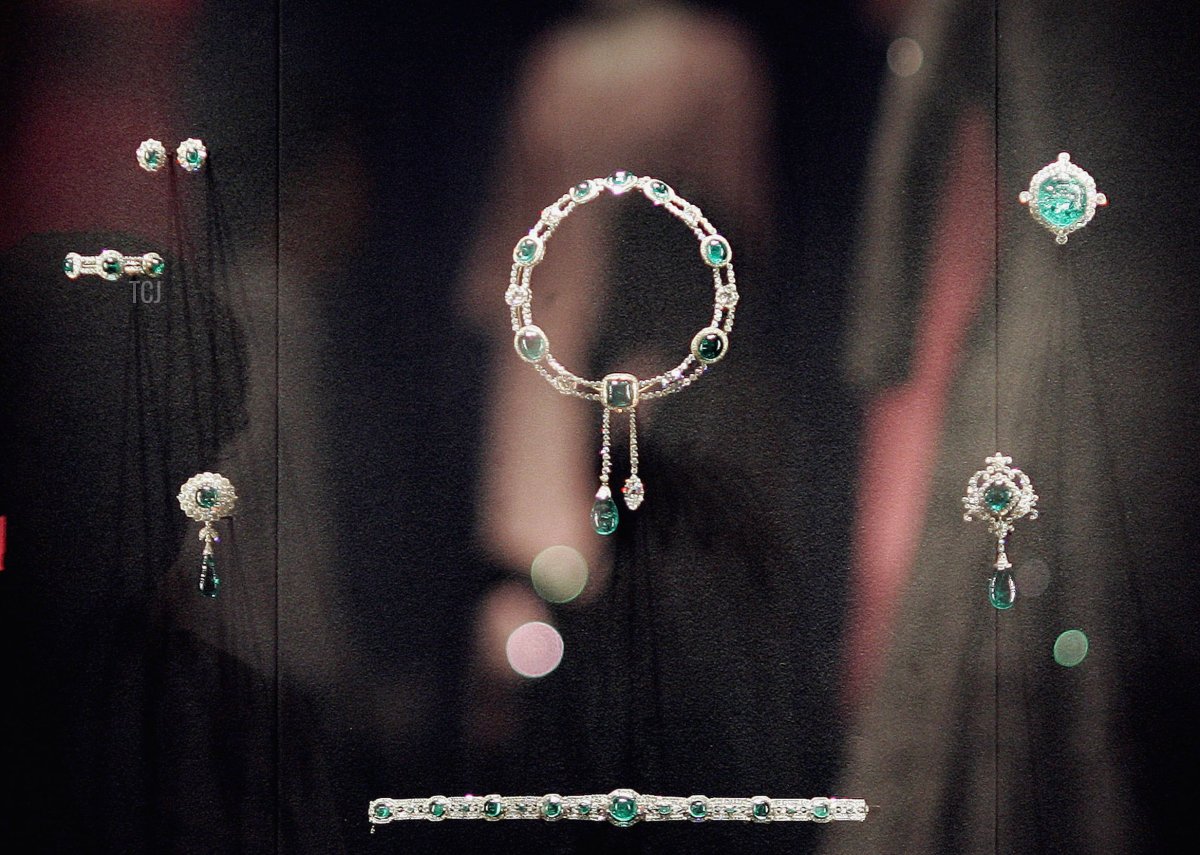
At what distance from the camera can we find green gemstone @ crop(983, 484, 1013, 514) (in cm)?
160

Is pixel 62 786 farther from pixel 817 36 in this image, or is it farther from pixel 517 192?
pixel 817 36

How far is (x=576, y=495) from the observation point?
168 centimetres

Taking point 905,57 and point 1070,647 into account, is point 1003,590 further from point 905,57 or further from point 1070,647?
point 905,57

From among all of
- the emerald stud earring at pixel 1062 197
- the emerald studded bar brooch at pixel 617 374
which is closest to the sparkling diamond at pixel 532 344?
the emerald studded bar brooch at pixel 617 374

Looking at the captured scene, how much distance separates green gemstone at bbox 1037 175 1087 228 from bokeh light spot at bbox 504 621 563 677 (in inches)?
43.7

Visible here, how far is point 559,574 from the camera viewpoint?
168cm

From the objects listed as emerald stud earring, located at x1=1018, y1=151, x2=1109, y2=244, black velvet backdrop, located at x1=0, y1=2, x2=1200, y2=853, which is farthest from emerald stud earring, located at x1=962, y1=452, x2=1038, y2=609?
emerald stud earring, located at x1=1018, y1=151, x2=1109, y2=244

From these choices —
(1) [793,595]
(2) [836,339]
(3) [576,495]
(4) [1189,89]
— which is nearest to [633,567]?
(3) [576,495]

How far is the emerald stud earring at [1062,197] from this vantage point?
158cm

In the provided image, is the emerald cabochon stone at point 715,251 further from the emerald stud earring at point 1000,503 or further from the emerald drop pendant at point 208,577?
the emerald drop pendant at point 208,577

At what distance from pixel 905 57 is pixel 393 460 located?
1.15 metres

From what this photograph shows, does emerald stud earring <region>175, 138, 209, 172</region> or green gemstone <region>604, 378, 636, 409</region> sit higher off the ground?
emerald stud earring <region>175, 138, 209, 172</region>

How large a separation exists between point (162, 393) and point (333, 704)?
64 centimetres

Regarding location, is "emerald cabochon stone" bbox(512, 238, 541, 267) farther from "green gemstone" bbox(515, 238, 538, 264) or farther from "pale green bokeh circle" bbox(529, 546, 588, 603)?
"pale green bokeh circle" bbox(529, 546, 588, 603)
